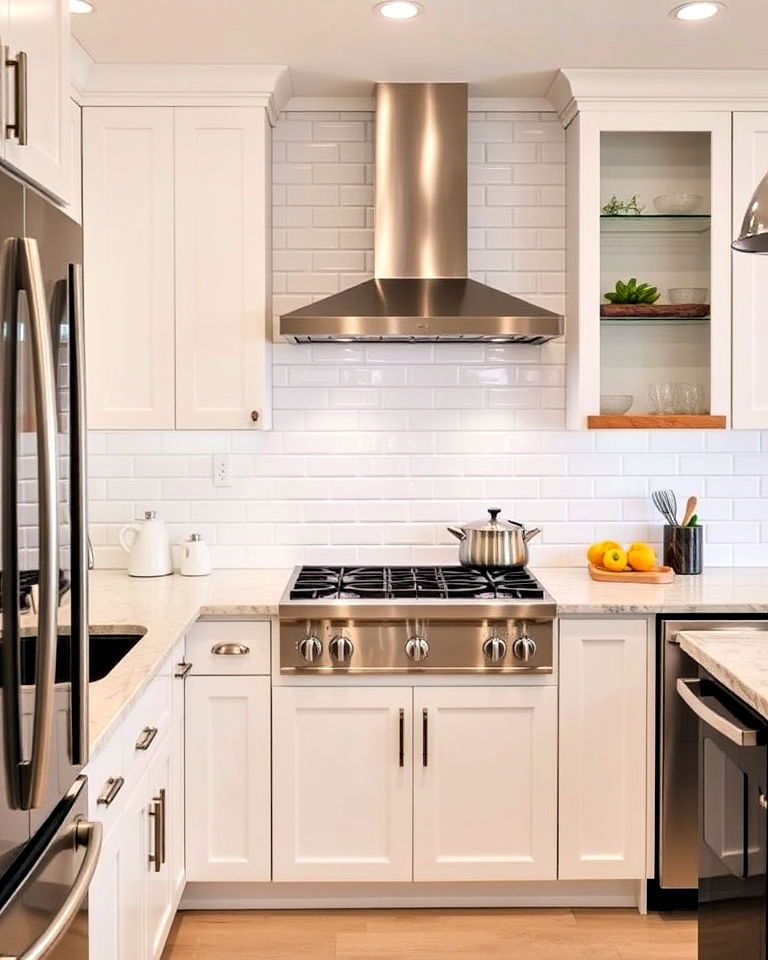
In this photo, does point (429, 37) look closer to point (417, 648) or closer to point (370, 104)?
point (370, 104)

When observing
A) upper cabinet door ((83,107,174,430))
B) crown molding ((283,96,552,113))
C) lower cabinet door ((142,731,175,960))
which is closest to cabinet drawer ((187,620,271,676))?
lower cabinet door ((142,731,175,960))

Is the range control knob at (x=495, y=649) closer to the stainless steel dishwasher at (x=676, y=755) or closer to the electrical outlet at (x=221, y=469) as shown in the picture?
the stainless steel dishwasher at (x=676, y=755)

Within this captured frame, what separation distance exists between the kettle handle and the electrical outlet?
0.34 meters

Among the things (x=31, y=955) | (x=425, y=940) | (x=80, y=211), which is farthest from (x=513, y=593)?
(x=31, y=955)

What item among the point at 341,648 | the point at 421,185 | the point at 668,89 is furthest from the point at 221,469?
the point at 668,89

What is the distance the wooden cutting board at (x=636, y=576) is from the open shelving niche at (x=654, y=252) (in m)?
0.54

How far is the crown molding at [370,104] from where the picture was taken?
3689 millimetres

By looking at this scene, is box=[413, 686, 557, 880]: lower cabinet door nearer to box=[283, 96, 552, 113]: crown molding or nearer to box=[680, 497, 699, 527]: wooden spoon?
box=[680, 497, 699, 527]: wooden spoon

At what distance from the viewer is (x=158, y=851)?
2.53 meters

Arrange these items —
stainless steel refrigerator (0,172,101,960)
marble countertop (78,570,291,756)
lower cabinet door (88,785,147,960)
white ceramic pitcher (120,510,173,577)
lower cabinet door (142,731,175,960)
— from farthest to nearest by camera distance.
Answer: white ceramic pitcher (120,510,173,577) → lower cabinet door (142,731,175,960) → marble countertop (78,570,291,756) → lower cabinet door (88,785,147,960) → stainless steel refrigerator (0,172,101,960)

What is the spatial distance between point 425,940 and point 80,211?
2499mm

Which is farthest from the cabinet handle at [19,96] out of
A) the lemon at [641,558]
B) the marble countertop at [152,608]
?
the lemon at [641,558]

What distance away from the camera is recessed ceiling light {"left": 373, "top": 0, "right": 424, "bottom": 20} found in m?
2.81

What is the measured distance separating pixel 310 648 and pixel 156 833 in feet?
2.41
